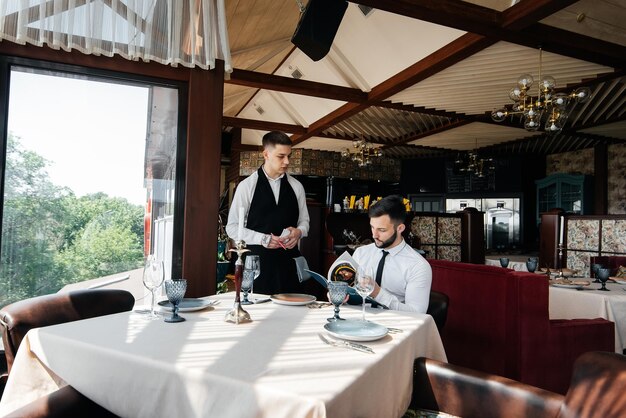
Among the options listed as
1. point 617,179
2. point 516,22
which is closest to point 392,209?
point 516,22

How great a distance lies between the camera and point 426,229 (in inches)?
296

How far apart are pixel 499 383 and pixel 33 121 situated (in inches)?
115

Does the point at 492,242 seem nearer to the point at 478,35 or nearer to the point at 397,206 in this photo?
the point at 478,35

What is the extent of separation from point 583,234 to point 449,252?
6.59 feet

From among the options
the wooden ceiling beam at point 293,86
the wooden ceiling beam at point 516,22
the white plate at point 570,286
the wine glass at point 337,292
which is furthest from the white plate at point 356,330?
the wooden ceiling beam at point 293,86

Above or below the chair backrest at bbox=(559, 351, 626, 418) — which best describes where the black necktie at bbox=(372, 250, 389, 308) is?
above

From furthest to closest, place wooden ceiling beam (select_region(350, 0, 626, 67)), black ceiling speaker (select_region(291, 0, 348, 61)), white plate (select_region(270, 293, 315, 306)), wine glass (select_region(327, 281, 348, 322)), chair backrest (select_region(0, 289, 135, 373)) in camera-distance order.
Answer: wooden ceiling beam (select_region(350, 0, 626, 67)), black ceiling speaker (select_region(291, 0, 348, 61)), white plate (select_region(270, 293, 315, 306)), wine glass (select_region(327, 281, 348, 322)), chair backrest (select_region(0, 289, 135, 373))

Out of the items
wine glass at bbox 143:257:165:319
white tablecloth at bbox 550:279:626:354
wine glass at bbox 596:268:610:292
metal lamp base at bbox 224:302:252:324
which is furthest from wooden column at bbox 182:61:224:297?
wine glass at bbox 596:268:610:292

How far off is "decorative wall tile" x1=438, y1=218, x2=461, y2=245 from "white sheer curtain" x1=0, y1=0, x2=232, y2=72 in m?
5.47

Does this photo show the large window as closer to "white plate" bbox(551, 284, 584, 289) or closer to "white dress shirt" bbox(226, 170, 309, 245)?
"white dress shirt" bbox(226, 170, 309, 245)

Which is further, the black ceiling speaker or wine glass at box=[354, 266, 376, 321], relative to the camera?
the black ceiling speaker

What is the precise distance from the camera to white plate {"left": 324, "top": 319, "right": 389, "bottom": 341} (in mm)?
1472

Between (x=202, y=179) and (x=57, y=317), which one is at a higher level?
(x=202, y=179)

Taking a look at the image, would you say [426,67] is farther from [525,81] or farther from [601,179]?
[601,179]
